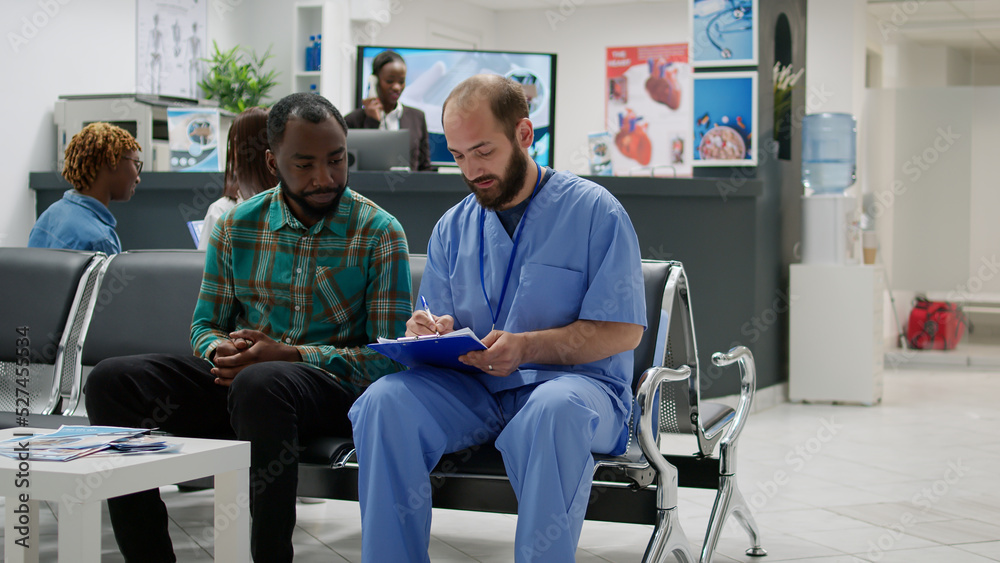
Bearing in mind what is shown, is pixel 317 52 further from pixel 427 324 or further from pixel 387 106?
pixel 427 324

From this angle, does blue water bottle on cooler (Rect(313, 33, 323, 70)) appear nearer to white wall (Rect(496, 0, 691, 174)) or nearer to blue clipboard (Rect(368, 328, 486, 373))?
white wall (Rect(496, 0, 691, 174))

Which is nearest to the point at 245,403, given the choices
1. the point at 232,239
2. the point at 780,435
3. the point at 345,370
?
the point at 345,370

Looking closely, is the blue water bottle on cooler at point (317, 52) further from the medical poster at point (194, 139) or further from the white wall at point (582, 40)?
the white wall at point (582, 40)

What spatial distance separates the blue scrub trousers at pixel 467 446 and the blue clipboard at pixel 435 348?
0.03 metres

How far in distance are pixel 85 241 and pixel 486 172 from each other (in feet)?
5.58

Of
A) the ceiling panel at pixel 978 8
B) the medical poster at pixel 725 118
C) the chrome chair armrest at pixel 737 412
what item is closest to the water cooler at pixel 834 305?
the medical poster at pixel 725 118

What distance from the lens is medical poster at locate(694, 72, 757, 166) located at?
465 centimetres

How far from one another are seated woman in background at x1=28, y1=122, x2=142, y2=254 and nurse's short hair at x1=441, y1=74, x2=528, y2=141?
5.43ft

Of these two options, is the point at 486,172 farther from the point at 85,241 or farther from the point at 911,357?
the point at 911,357

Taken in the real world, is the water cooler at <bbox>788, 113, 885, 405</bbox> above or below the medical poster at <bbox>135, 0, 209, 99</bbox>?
below

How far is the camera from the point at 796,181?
5348 millimetres

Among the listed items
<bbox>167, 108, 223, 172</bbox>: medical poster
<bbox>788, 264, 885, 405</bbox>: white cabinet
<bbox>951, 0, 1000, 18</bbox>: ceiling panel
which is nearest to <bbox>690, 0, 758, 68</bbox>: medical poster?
<bbox>788, 264, 885, 405</bbox>: white cabinet

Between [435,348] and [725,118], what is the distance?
131 inches

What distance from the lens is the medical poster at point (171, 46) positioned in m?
5.94
